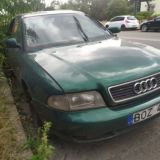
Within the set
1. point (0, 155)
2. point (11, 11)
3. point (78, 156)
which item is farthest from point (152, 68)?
point (11, 11)

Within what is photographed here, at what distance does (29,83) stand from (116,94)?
122cm

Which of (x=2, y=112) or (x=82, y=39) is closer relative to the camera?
(x=2, y=112)

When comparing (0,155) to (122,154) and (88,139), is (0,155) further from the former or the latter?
(122,154)

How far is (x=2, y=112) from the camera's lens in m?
3.91

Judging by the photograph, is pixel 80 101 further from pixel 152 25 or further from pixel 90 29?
pixel 152 25

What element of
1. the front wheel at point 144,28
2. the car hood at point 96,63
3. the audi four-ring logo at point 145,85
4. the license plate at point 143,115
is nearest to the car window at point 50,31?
the car hood at point 96,63

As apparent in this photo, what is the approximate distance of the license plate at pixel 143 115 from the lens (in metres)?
3.24

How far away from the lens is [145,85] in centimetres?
342

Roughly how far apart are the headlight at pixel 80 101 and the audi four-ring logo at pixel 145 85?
430 millimetres

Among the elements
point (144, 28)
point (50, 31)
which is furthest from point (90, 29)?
point (144, 28)

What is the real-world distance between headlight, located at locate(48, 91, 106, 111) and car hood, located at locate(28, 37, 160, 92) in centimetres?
7

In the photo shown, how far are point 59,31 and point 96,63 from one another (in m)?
1.38

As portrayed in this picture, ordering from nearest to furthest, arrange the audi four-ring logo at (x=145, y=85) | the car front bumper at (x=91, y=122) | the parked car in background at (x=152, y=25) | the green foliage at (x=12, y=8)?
the car front bumper at (x=91, y=122), the audi four-ring logo at (x=145, y=85), the green foliage at (x=12, y=8), the parked car in background at (x=152, y=25)

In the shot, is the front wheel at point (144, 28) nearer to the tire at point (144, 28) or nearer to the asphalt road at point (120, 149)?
the tire at point (144, 28)
